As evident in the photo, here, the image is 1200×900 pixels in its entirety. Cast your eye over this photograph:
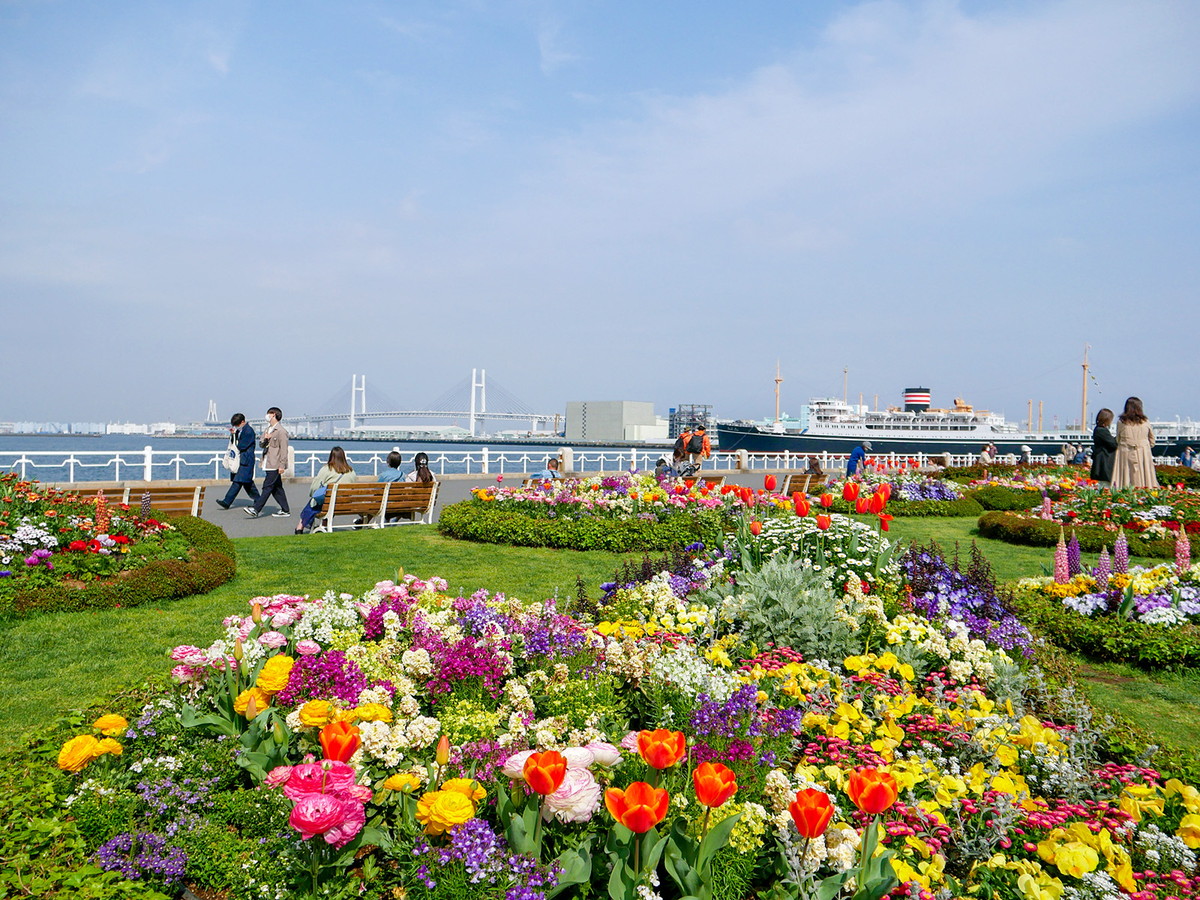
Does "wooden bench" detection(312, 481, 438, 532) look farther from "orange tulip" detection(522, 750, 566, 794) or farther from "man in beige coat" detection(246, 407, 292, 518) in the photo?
"orange tulip" detection(522, 750, 566, 794)

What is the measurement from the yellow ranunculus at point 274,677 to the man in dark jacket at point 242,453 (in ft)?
33.9

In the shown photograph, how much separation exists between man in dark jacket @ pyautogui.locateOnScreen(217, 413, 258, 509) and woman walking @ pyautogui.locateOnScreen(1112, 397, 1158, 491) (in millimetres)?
13633

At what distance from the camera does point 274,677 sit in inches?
116

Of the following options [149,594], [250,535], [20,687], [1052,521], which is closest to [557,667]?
[20,687]

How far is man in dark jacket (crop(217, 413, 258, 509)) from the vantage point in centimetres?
1241

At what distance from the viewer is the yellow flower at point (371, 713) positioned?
283 centimetres

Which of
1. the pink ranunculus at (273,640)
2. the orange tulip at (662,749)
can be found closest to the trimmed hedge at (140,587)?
the pink ranunculus at (273,640)

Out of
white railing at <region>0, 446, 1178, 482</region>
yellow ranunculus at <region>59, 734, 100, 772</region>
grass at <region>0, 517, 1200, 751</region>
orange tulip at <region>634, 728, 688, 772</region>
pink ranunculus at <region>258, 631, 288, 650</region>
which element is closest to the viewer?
orange tulip at <region>634, 728, 688, 772</region>

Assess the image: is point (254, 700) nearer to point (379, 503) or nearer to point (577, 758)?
point (577, 758)

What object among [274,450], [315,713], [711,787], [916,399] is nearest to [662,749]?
[711,787]

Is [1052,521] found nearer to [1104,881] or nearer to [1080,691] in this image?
[1080,691]

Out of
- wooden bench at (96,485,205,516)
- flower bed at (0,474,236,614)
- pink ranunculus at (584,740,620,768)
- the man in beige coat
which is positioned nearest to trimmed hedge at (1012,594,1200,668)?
pink ranunculus at (584,740,620,768)

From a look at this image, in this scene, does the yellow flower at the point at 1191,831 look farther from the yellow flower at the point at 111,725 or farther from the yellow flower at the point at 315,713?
the yellow flower at the point at 111,725

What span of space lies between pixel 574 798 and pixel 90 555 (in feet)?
20.8
